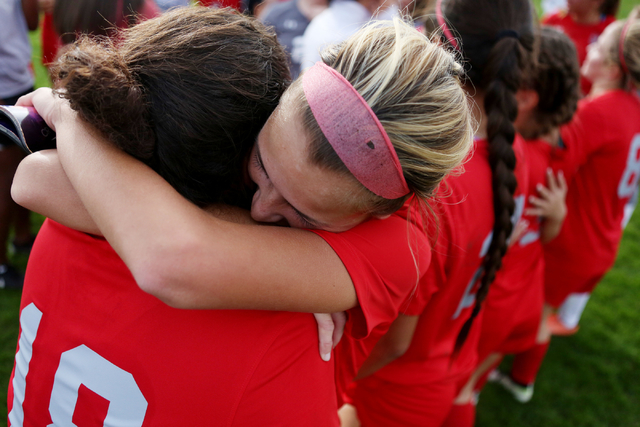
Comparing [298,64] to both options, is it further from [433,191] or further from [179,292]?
[179,292]

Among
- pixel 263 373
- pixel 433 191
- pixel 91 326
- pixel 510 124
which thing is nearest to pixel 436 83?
pixel 433 191

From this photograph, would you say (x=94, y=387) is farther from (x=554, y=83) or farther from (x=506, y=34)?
(x=554, y=83)

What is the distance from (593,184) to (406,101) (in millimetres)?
2415

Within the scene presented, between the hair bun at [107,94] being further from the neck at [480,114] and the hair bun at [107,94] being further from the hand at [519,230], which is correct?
the hand at [519,230]

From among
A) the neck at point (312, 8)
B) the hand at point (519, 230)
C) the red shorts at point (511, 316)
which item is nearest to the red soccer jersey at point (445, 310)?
the red shorts at point (511, 316)

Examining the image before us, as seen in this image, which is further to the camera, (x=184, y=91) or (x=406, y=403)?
(x=406, y=403)

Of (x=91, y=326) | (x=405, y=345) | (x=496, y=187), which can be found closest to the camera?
(x=91, y=326)

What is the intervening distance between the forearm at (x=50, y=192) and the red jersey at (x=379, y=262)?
0.58 m

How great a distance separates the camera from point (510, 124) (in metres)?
1.64

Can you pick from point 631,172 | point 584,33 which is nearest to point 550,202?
point 631,172

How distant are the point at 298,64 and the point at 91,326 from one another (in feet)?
9.67

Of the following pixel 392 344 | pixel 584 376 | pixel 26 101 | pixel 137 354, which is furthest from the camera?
pixel 584 376

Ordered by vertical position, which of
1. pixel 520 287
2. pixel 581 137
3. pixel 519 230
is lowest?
pixel 520 287

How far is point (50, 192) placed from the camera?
1139 millimetres
